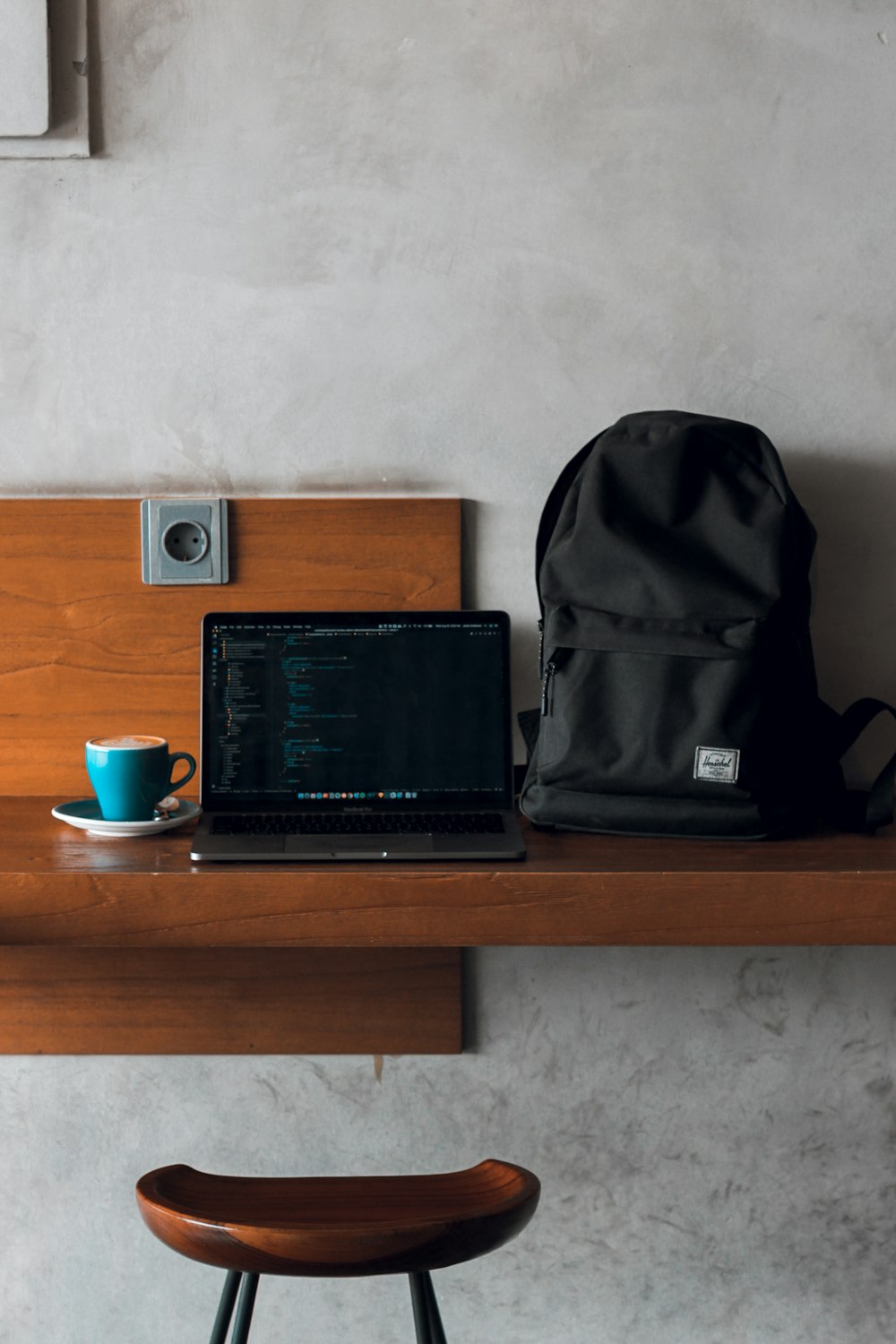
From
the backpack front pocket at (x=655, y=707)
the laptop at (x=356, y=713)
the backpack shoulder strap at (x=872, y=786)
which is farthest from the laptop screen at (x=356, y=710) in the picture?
the backpack shoulder strap at (x=872, y=786)

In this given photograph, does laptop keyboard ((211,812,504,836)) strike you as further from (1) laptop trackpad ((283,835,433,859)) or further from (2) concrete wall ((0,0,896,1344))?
(2) concrete wall ((0,0,896,1344))

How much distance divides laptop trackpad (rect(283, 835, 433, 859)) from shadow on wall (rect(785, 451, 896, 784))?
0.57m

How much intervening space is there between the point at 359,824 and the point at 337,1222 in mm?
349

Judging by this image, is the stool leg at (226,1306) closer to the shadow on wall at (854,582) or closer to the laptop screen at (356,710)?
the laptop screen at (356,710)

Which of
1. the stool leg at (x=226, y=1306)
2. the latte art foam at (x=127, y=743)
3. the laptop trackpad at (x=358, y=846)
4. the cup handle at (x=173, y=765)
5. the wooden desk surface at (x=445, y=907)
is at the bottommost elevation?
the stool leg at (x=226, y=1306)

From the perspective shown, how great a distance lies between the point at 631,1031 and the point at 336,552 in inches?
25.9

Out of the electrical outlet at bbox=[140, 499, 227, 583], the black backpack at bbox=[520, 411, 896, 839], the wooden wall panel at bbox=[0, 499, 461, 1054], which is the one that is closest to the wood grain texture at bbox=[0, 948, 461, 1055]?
the wooden wall panel at bbox=[0, 499, 461, 1054]

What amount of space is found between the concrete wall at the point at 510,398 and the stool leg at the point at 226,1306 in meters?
0.31

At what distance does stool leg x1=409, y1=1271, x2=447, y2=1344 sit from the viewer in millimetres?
1004

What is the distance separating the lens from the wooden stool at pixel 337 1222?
0.90 m

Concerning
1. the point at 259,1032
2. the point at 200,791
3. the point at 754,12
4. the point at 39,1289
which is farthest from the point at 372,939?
the point at 754,12

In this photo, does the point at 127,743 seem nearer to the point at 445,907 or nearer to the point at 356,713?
the point at 356,713

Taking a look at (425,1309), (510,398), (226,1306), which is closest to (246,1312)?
(226,1306)

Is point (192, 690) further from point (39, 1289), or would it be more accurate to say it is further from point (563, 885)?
point (39, 1289)
